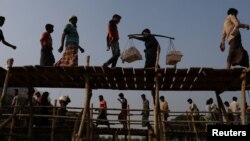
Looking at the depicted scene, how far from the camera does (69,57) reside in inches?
331

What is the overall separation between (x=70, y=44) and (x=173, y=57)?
8.13 ft

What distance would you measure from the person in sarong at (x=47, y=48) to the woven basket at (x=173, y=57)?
2826 mm

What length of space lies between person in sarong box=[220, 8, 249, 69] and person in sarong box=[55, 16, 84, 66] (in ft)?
11.4

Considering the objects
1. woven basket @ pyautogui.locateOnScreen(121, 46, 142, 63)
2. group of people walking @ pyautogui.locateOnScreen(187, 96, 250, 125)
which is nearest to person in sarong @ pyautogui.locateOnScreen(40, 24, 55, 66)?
woven basket @ pyautogui.locateOnScreen(121, 46, 142, 63)

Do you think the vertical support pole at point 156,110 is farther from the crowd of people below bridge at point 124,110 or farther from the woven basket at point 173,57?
the crowd of people below bridge at point 124,110

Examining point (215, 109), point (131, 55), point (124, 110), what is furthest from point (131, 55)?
point (215, 109)

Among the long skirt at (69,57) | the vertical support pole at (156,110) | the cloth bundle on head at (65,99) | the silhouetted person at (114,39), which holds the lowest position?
the vertical support pole at (156,110)

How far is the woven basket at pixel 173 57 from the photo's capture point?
855cm

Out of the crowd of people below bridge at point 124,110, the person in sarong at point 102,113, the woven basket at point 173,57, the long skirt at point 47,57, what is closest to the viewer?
the woven basket at point 173,57

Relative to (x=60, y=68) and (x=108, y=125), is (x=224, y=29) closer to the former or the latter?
(x=60, y=68)

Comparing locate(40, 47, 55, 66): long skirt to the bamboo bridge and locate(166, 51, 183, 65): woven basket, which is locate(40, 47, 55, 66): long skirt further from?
locate(166, 51, 183, 65): woven basket

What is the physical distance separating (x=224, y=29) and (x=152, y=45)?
1.76 meters

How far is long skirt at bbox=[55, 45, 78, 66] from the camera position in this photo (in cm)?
834

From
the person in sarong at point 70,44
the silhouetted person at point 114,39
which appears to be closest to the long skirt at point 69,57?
the person in sarong at point 70,44
